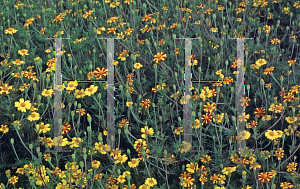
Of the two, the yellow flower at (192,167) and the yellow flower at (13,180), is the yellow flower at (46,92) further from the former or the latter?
the yellow flower at (192,167)

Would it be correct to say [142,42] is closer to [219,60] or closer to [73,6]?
[219,60]

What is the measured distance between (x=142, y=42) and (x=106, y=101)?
62 centimetres

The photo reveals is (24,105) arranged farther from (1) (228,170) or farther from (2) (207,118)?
(1) (228,170)

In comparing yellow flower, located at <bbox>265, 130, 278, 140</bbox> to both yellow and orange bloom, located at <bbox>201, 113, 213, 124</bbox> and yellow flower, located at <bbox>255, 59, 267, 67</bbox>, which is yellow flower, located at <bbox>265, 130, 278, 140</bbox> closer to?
yellow and orange bloom, located at <bbox>201, 113, 213, 124</bbox>

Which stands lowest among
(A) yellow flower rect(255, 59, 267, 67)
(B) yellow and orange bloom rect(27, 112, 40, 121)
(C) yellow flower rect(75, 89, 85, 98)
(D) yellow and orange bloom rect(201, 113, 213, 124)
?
(D) yellow and orange bloom rect(201, 113, 213, 124)

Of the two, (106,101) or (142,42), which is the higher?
(142,42)

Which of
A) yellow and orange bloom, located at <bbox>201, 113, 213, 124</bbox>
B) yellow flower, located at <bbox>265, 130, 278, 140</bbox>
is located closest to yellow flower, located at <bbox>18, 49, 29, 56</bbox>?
yellow and orange bloom, located at <bbox>201, 113, 213, 124</bbox>

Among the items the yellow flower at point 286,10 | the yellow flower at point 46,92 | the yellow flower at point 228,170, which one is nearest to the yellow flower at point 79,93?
the yellow flower at point 46,92

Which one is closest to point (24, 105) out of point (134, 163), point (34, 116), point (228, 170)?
point (34, 116)

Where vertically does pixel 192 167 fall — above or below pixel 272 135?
below

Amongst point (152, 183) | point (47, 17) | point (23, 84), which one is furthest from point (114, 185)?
point (47, 17)

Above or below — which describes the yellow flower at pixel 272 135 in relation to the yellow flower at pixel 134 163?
above

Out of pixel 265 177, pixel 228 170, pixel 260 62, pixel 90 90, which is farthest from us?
pixel 260 62

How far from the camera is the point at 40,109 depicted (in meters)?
2.35
